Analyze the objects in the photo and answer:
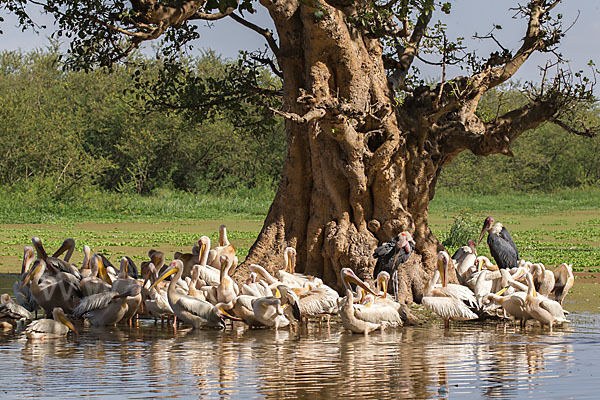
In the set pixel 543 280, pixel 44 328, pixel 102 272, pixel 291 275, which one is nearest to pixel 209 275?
pixel 291 275

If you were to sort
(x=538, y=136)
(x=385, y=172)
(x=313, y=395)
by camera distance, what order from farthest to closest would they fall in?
(x=538, y=136) < (x=385, y=172) < (x=313, y=395)

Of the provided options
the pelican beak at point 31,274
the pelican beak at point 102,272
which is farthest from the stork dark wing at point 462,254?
the pelican beak at point 31,274

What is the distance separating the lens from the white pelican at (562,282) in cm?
1067

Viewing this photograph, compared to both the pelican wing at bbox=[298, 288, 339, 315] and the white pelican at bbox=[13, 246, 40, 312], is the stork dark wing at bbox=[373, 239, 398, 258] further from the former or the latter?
the white pelican at bbox=[13, 246, 40, 312]

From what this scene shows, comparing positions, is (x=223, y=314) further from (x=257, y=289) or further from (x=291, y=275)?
(x=291, y=275)

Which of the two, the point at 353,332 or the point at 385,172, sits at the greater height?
the point at 385,172

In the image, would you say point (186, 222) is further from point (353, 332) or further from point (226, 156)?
point (353, 332)

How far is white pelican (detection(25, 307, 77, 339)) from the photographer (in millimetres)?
8727

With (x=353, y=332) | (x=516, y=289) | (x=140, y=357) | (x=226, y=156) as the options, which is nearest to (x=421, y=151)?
(x=516, y=289)

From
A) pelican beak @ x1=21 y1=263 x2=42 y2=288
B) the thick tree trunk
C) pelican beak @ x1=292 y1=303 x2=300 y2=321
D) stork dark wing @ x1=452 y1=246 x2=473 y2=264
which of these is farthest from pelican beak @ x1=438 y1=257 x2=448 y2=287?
pelican beak @ x1=21 y1=263 x2=42 y2=288

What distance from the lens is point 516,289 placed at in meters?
10.4

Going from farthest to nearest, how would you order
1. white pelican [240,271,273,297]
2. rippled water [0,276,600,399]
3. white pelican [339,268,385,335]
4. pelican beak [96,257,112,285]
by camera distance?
pelican beak [96,257,112,285] < white pelican [240,271,273,297] < white pelican [339,268,385,335] < rippled water [0,276,600,399]

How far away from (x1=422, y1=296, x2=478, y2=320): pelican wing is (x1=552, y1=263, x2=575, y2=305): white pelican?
1571 millimetres

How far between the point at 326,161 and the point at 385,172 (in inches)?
31.3
